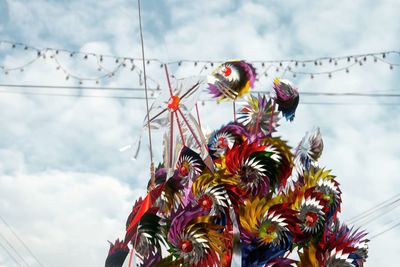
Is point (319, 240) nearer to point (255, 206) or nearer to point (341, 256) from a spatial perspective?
point (341, 256)

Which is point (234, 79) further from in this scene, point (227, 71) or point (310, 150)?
point (310, 150)

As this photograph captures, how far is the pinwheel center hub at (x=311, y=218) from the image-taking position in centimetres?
1387

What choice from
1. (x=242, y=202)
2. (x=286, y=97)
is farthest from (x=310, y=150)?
(x=242, y=202)

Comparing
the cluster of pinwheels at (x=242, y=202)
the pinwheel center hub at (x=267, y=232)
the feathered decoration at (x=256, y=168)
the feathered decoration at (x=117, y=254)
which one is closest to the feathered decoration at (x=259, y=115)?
the cluster of pinwheels at (x=242, y=202)

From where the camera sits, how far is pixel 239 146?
13.9 meters

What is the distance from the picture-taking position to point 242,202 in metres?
13.4

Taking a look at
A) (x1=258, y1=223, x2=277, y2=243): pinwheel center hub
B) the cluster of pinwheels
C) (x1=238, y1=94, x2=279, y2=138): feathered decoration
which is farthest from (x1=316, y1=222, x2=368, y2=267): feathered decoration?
(x1=238, y1=94, x2=279, y2=138): feathered decoration

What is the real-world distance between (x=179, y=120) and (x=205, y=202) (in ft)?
6.58

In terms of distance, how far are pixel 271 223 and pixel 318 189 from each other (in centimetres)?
218

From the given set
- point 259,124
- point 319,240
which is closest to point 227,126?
point 259,124

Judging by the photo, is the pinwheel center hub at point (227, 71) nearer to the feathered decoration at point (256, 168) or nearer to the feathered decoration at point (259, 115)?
the feathered decoration at point (259, 115)

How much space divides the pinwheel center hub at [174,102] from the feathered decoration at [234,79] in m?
1.24

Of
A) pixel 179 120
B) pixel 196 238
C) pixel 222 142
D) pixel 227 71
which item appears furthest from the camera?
pixel 227 71

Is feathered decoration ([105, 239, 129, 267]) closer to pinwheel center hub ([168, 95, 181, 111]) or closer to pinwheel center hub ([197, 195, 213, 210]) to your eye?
pinwheel center hub ([197, 195, 213, 210])
